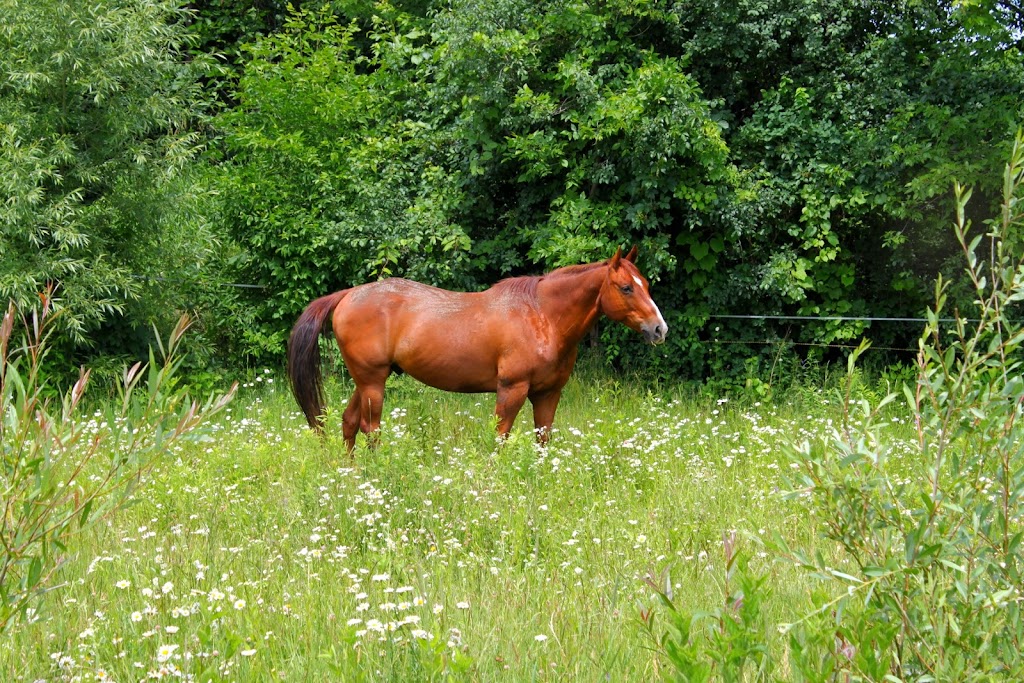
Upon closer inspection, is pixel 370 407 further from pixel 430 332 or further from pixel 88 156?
pixel 88 156

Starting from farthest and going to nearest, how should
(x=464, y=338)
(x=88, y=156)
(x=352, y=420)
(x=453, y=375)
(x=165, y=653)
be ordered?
(x=88, y=156), (x=352, y=420), (x=453, y=375), (x=464, y=338), (x=165, y=653)

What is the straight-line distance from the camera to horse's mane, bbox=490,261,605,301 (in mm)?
7297

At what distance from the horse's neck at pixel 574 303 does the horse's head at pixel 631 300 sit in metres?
0.13

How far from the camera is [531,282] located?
745 cm

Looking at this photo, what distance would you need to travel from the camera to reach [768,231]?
10.7 meters

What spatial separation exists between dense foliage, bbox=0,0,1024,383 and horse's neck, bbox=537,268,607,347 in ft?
8.25

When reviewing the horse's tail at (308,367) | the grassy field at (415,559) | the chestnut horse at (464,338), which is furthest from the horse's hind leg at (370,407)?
the horse's tail at (308,367)

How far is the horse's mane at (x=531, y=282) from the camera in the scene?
287 inches

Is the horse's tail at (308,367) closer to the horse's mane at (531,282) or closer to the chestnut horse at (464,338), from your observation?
the chestnut horse at (464,338)

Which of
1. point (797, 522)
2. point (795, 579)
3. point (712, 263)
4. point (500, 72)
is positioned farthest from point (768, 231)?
point (795, 579)

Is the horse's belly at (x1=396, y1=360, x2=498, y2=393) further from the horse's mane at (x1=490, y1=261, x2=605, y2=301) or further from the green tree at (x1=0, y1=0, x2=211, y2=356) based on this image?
the green tree at (x1=0, y1=0, x2=211, y2=356)

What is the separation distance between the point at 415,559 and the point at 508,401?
269 centimetres

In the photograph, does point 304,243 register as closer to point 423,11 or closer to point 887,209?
point 423,11

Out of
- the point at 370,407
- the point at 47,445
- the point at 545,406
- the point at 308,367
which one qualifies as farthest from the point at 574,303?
the point at 47,445
